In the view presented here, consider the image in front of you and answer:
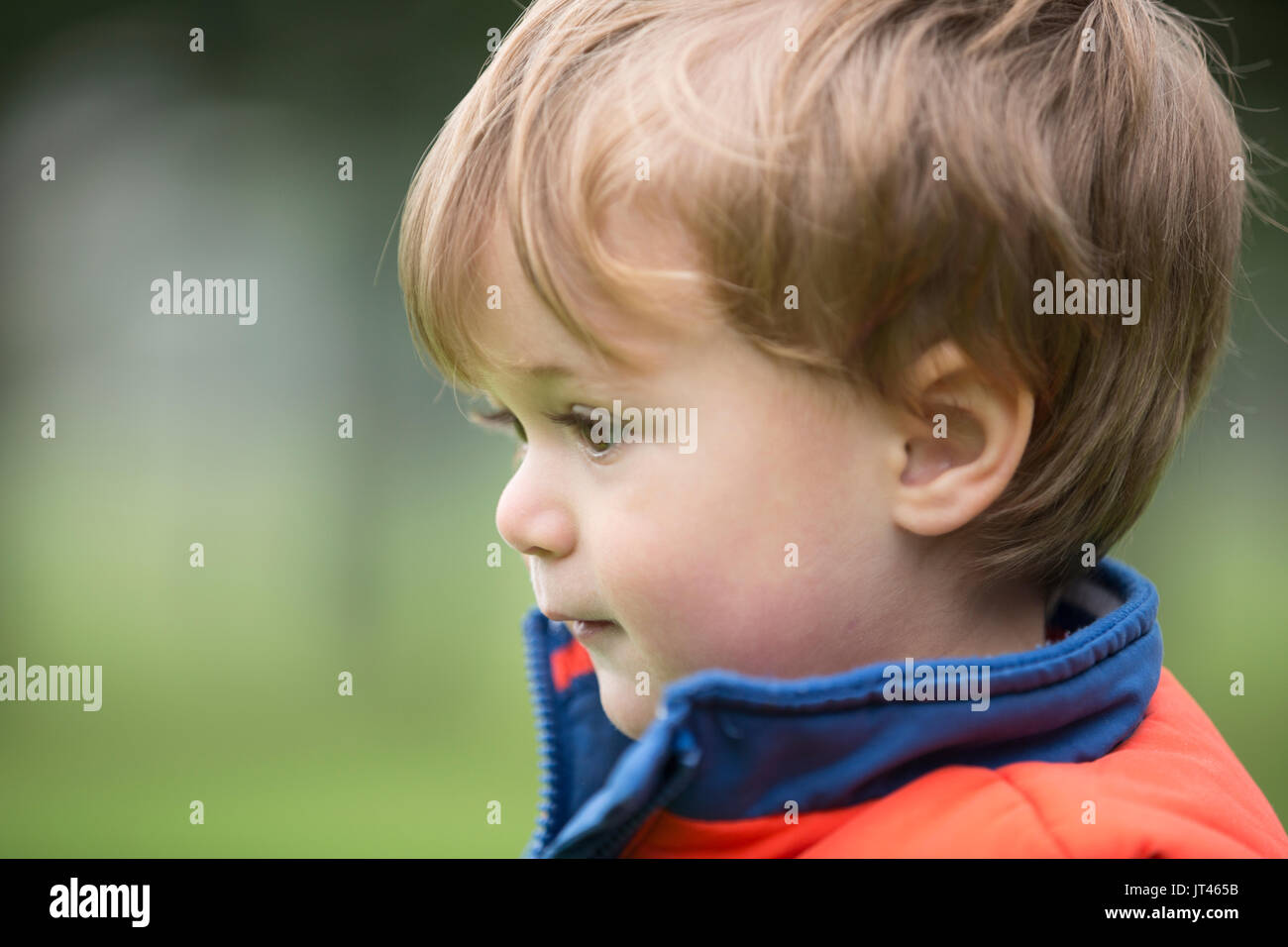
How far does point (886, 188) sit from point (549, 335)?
320 mm

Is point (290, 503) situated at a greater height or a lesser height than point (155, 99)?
lesser

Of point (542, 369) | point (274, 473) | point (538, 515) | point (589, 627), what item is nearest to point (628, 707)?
point (589, 627)

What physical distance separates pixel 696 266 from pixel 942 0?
0.33 m

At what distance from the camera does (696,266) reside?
1.03 m

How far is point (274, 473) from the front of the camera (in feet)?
12.3

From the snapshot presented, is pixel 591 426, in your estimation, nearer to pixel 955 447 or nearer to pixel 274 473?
pixel 955 447

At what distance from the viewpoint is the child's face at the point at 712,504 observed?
1045 mm

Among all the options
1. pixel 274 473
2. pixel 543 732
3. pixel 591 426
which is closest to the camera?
pixel 591 426

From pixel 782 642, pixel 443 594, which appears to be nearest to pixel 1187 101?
pixel 782 642

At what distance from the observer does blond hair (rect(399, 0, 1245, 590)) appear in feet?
3.28

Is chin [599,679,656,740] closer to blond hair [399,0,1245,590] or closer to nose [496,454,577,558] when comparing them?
nose [496,454,577,558]

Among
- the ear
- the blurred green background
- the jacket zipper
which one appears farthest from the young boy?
the blurred green background

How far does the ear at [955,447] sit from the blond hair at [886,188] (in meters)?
0.03

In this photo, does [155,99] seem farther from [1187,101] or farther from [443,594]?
[1187,101]
